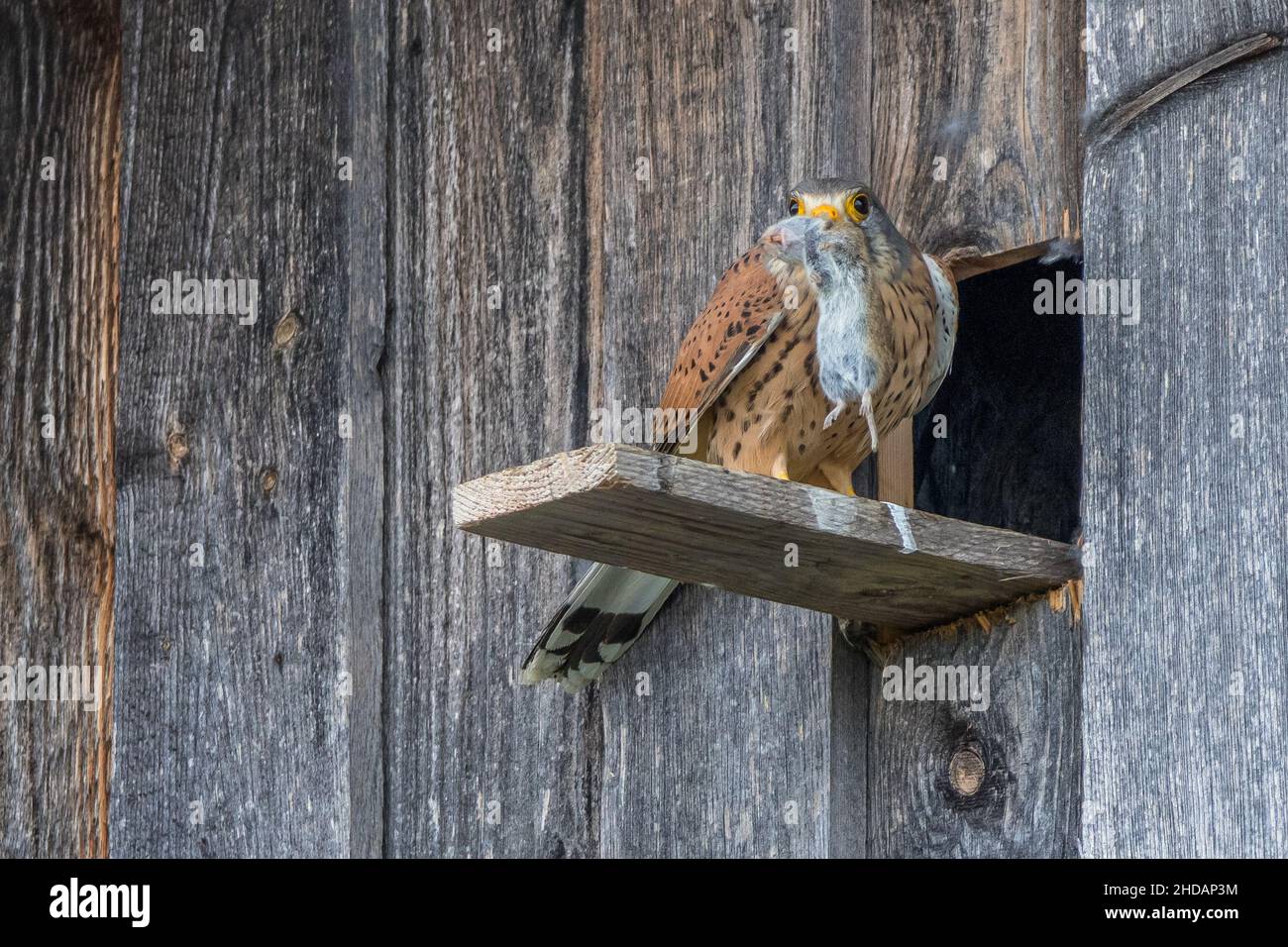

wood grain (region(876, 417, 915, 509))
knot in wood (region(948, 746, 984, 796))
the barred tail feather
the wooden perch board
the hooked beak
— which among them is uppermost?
the hooked beak

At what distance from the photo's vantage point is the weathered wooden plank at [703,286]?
3043mm

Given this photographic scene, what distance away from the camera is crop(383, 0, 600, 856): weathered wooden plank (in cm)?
330

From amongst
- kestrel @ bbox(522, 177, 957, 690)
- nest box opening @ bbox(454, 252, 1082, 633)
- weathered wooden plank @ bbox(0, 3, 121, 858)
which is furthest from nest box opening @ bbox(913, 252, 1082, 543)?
weathered wooden plank @ bbox(0, 3, 121, 858)

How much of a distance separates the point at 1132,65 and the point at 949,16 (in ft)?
1.88

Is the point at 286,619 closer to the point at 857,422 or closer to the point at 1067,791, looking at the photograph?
the point at 857,422

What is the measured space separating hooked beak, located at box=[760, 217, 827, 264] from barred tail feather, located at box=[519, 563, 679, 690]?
56cm

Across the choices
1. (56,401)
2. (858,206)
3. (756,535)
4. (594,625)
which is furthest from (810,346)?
(56,401)

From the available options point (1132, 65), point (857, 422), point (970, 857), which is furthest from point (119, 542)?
point (1132, 65)

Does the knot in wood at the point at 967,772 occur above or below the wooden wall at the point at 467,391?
below
